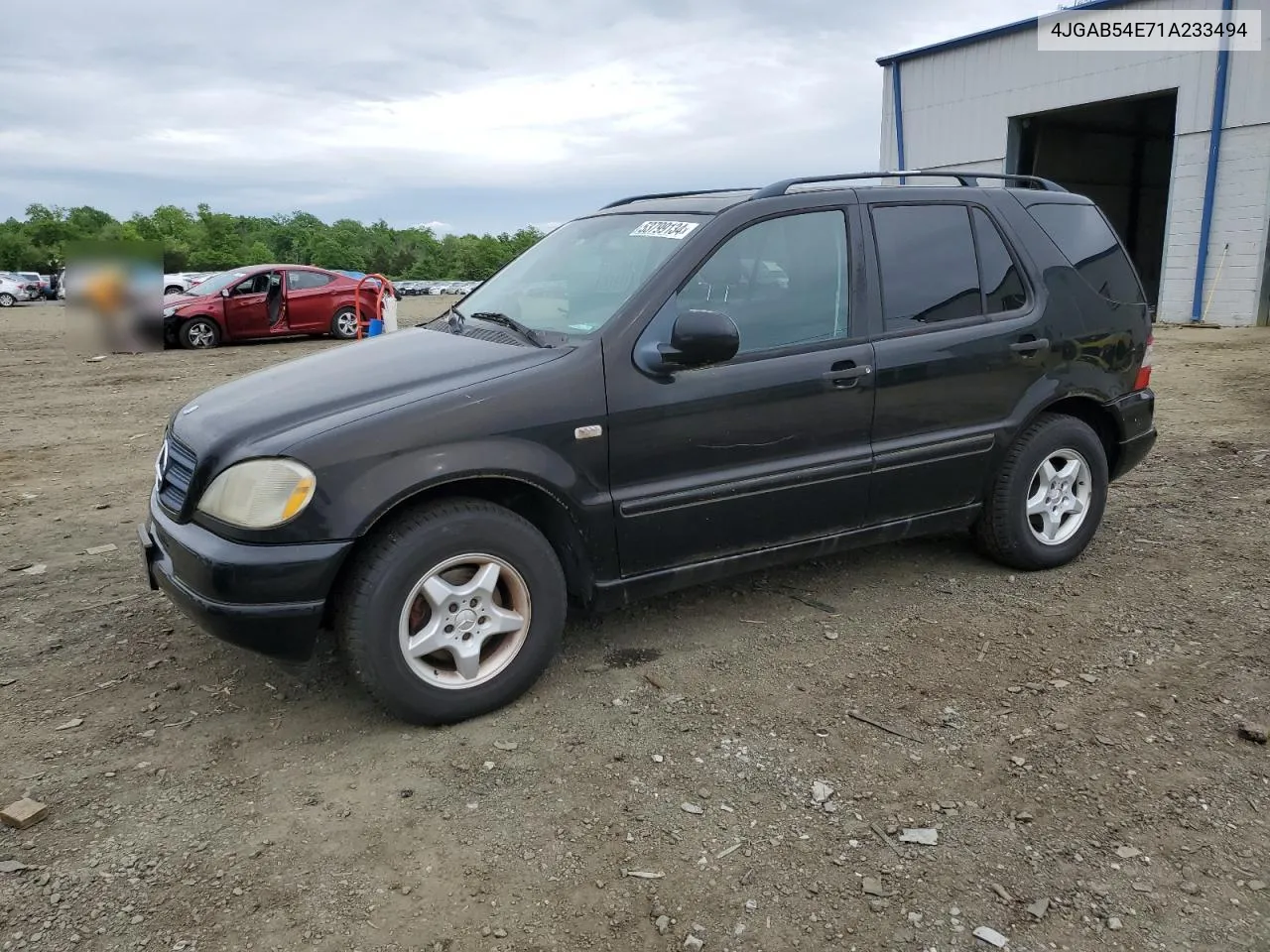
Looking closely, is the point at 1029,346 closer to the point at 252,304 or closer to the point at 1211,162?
the point at 252,304

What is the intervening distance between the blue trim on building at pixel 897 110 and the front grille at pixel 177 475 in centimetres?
1981

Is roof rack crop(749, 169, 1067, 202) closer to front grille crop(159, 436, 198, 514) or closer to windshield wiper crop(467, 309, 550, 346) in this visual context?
windshield wiper crop(467, 309, 550, 346)

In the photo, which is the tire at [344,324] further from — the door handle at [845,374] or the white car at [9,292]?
the white car at [9,292]

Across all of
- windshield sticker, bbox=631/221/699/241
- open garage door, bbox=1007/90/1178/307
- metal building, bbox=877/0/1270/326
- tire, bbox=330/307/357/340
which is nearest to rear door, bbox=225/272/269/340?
tire, bbox=330/307/357/340

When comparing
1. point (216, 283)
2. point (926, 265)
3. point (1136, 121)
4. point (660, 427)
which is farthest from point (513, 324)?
point (1136, 121)

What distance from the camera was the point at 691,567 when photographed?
3.75 m

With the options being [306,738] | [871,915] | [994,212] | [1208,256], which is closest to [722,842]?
[871,915]

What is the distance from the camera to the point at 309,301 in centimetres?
1684

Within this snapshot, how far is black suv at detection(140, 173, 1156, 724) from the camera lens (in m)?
3.14

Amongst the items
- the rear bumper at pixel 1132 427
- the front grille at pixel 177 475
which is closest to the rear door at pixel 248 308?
the front grille at pixel 177 475

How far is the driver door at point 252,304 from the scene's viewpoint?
16.4 meters

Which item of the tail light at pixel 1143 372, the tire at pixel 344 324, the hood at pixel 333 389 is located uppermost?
the hood at pixel 333 389

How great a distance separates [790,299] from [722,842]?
7.00 ft

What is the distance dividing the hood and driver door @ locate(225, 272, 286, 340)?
13.5 meters
